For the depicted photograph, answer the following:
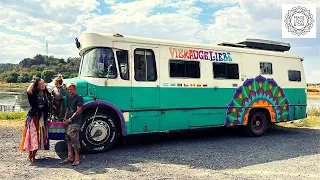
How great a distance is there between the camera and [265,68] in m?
10.2

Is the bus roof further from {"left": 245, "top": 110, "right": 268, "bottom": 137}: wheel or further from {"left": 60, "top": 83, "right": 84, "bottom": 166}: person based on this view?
{"left": 245, "top": 110, "right": 268, "bottom": 137}: wheel

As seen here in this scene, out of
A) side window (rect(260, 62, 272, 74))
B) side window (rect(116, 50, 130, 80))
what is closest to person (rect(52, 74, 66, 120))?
side window (rect(116, 50, 130, 80))

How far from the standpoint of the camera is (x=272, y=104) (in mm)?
10234

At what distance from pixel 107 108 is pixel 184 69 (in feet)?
8.64

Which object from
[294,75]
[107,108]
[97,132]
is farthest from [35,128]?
[294,75]

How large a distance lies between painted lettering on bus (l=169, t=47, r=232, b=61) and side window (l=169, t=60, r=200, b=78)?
0.16 m

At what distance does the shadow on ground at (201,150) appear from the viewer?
6.45 metres

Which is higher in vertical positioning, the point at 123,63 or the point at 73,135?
the point at 123,63

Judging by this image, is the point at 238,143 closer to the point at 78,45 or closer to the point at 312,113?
the point at 78,45

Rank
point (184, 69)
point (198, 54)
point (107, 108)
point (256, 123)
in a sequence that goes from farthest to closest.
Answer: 1. point (256, 123)
2. point (198, 54)
3. point (184, 69)
4. point (107, 108)

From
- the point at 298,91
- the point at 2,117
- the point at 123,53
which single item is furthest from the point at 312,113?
the point at 2,117

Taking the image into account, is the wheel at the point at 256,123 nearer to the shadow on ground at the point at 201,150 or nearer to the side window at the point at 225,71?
the shadow on ground at the point at 201,150

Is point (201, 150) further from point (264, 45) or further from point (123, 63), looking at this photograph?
point (264, 45)

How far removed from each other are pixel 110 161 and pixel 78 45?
355cm
